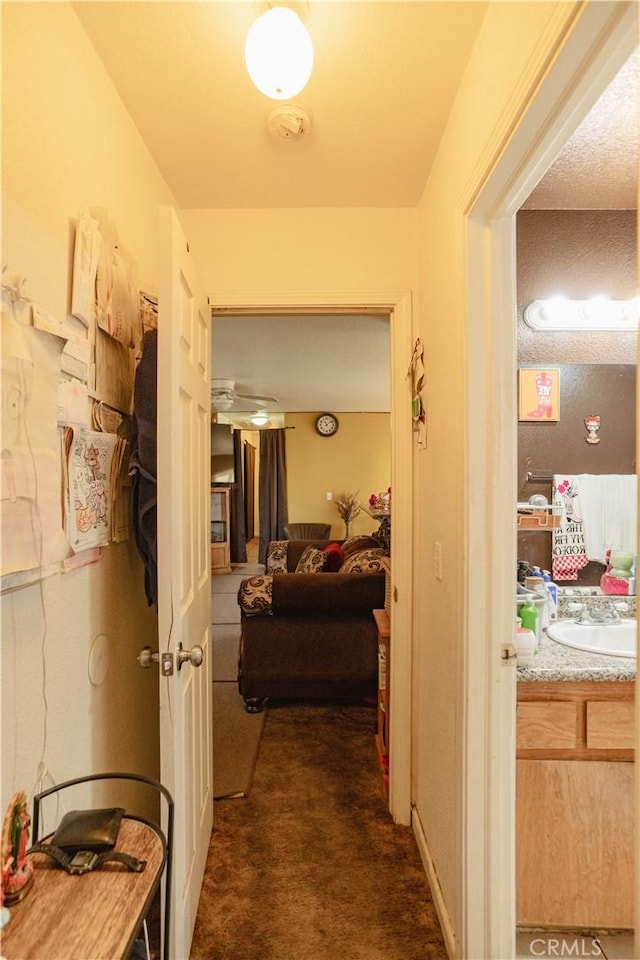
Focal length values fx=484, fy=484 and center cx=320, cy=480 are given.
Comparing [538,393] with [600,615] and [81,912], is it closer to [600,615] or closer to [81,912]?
[600,615]

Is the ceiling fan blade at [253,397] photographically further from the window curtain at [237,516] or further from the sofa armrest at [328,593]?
the sofa armrest at [328,593]

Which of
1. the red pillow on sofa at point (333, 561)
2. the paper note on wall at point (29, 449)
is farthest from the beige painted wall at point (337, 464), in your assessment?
the paper note on wall at point (29, 449)

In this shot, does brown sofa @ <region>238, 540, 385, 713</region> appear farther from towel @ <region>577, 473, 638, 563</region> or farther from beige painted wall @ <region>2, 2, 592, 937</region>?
towel @ <region>577, 473, 638, 563</region>

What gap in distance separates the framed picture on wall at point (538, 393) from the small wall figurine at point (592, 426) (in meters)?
0.14

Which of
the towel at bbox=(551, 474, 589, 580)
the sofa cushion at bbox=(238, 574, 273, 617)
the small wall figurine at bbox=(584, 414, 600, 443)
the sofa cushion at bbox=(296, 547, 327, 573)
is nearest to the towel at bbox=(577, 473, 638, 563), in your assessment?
the towel at bbox=(551, 474, 589, 580)

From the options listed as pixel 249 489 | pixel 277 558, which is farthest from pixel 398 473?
pixel 249 489

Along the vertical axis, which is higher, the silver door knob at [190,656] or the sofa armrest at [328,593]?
the silver door knob at [190,656]

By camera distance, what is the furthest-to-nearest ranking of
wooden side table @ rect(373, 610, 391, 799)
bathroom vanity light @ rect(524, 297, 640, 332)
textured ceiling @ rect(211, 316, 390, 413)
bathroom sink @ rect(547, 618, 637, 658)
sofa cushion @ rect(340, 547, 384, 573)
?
textured ceiling @ rect(211, 316, 390, 413)
sofa cushion @ rect(340, 547, 384, 573)
wooden side table @ rect(373, 610, 391, 799)
bathroom vanity light @ rect(524, 297, 640, 332)
bathroom sink @ rect(547, 618, 637, 658)

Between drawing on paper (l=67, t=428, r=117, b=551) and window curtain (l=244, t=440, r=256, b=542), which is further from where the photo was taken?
window curtain (l=244, t=440, r=256, b=542)

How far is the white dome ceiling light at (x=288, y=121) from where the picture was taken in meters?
1.39

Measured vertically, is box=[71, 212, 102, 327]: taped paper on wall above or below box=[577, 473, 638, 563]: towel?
above

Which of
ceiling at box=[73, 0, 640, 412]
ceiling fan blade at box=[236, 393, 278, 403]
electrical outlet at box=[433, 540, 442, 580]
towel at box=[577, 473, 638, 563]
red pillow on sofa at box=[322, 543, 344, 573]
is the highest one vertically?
ceiling fan blade at box=[236, 393, 278, 403]

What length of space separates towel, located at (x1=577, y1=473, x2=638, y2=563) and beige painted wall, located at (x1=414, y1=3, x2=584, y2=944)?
2.27 ft

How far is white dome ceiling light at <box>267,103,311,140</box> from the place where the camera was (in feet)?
4.55
